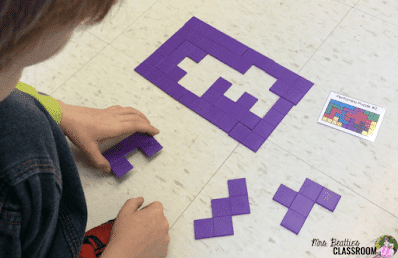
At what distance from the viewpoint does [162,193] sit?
3.52 feet

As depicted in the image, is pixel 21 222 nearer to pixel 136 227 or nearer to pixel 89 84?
pixel 136 227

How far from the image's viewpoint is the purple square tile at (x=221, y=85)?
1274mm

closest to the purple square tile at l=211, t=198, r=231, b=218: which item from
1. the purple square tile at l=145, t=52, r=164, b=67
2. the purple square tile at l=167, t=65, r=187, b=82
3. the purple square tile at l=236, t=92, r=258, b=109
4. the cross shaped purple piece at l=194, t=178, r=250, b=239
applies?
the cross shaped purple piece at l=194, t=178, r=250, b=239

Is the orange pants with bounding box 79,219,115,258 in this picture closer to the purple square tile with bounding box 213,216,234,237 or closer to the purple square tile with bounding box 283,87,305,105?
the purple square tile with bounding box 213,216,234,237

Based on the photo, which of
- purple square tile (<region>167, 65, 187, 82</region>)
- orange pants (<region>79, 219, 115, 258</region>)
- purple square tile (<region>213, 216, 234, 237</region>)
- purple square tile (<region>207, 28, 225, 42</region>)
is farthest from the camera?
purple square tile (<region>207, 28, 225, 42</region>)

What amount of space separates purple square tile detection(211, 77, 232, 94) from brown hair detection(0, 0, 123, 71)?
0.91 meters

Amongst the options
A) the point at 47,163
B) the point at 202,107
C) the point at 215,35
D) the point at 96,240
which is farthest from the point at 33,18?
the point at 215,35

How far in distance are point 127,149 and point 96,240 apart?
328mm

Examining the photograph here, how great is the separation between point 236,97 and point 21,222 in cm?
89

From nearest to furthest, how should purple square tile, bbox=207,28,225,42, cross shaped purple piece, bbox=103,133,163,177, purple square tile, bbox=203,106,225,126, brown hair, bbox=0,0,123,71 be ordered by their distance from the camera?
brown hair, bbox=0,0,123,71
cross shaped purple piece, bbox=103,133,163,177
purple square tile, bbox=203,106,225,126
purple square tile, bbox=207,28,225,42

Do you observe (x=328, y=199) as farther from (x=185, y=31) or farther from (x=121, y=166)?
(x=185, y=31)

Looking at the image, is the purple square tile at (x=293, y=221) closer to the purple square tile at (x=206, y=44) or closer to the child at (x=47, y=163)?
the child at (x=47, y=163)

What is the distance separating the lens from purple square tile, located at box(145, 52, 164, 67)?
1.36 meters

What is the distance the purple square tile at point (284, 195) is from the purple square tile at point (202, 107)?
385mm
